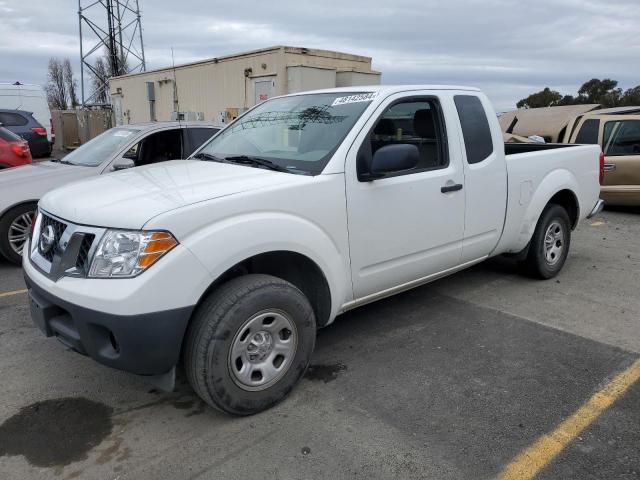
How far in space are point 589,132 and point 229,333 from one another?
8.54m

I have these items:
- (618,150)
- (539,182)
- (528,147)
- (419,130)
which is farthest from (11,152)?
(618,150)

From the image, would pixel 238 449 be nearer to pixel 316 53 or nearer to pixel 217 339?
pixel 217 339

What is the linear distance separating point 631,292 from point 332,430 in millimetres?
3665

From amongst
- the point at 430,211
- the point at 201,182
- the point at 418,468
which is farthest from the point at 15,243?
the point at 418,468

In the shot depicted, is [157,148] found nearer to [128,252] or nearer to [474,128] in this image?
[474,128]

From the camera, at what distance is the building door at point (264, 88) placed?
14.9 meters

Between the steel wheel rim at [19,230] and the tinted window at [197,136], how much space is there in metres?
1.90

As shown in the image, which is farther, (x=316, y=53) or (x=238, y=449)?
(x=316, y=53)

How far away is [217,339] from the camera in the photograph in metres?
2.65

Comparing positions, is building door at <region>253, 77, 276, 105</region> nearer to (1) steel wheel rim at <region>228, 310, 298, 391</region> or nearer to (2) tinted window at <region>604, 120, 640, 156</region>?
(2) tinted window at <region>604, 120, 640, 156</region>

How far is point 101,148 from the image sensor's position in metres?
6.33

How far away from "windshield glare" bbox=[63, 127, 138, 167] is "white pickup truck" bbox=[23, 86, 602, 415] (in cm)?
244

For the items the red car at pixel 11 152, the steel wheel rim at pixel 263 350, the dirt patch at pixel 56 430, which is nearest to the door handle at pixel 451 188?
the steel wheel rim at pixel 263 350

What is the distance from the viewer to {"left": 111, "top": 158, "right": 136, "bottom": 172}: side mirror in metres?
5.75
